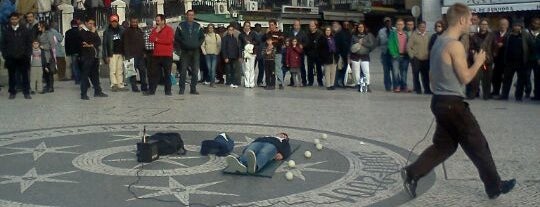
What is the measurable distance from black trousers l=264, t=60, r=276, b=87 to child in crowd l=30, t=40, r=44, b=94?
17.7ft

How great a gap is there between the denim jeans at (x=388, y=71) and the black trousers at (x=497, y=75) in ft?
8.38

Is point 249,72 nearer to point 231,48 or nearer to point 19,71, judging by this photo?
point 231,48

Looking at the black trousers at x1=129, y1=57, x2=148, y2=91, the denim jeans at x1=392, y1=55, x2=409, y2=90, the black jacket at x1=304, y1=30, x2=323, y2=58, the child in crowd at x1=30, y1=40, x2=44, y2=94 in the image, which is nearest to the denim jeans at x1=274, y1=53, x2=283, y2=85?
the black jacket at x1=304, y1=30, x2=323, y2=58

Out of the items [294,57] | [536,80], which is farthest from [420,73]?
[294,57]

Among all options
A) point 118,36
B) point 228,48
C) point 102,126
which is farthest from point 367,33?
point 102,126

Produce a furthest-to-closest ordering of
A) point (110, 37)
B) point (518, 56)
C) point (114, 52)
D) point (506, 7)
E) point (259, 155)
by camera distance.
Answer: point (506, 7), point (114, 52), point (110, 37), point (518, 56), point (259, 155)

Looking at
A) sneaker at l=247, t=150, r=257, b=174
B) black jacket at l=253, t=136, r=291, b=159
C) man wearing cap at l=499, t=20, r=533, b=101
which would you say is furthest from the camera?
man wearing cap at l=499, t=20, r=533, b=101

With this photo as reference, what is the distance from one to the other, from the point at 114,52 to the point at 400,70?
6967mm

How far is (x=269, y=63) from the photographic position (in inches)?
706

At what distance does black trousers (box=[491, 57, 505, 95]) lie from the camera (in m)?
15.5

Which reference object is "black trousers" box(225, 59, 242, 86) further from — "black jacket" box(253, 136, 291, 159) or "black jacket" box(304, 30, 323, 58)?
"black jacket" box(253, 136, 291, 159)

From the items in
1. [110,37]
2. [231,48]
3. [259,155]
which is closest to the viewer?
[259,155]

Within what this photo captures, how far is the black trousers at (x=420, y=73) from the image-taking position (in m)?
16.4

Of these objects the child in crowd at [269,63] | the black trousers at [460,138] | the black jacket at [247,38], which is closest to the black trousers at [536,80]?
the child in crowd at [269,63]
